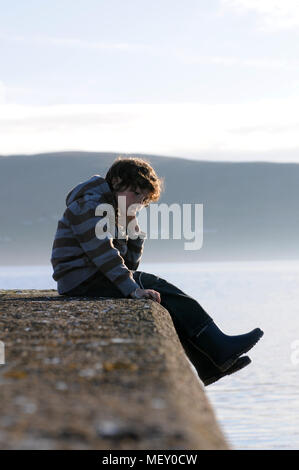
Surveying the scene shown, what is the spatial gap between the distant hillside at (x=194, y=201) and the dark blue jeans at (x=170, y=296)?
8139cm

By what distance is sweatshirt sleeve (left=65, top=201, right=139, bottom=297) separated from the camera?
5469mm

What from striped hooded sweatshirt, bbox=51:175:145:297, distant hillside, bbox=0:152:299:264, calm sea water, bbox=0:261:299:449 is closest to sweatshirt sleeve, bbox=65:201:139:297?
striped hooded sweatshirt, bbox=51:175:145:297

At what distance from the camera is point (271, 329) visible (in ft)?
67.2

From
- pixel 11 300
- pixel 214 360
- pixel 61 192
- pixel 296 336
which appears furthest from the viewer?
pixel 61 192

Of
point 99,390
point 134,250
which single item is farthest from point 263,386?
point 99,390

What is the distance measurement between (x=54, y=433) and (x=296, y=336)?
56.3 ft

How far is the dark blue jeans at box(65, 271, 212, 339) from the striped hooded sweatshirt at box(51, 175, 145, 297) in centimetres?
7

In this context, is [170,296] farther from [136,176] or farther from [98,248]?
[136,176]

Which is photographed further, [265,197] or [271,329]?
[265,197]

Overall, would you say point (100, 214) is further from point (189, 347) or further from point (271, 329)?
point (271, 329)

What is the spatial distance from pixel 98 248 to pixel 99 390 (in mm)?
2835

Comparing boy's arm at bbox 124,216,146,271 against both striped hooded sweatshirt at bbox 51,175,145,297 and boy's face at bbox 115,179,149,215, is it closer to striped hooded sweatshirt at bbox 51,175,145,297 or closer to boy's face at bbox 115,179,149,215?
striped hooded sweatshirt at bbox 51,175,145,297

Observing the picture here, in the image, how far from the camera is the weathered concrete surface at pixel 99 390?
2.21m
